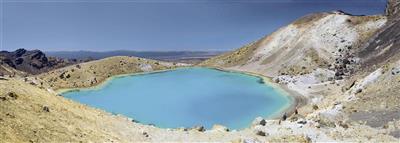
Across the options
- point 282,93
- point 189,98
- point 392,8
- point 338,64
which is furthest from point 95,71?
point 392,8

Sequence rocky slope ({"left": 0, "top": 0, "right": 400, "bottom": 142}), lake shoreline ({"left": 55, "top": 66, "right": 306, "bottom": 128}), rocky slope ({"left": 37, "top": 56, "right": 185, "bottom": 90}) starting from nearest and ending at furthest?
rocky slope ({"left": 0, "top": 0, "right": 400, "bottom": 142}) < lake shoreline ({"left": 55, "top": 66, "right": 306, "bottom": 128}) < rocky slope ({"left": 37, "top": 56, "right": 185, "bottom": 90})

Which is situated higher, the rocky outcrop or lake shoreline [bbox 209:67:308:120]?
the rocky outcrop

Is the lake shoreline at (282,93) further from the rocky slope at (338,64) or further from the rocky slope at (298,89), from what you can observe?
the rocky slope at (298,89)

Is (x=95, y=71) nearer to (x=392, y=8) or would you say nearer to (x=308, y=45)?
(x=308, y=45)

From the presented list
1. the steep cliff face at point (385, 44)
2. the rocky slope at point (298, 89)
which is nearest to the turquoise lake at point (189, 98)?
the rocky slope at point (298, 89)

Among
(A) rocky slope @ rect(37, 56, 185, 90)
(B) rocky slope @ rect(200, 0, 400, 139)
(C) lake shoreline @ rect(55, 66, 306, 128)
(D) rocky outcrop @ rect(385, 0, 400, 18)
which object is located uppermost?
(D) rocky outcrop @ rect(385, 0, 400, 18)

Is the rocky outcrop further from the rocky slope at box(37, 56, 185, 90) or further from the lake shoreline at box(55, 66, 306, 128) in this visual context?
the rocky slope at box(37, 56, 185, 90)

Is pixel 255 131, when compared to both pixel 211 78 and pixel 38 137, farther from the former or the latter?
pixel 211 78

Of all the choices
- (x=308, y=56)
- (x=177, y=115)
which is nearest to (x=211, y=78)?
(x=308, y=56)

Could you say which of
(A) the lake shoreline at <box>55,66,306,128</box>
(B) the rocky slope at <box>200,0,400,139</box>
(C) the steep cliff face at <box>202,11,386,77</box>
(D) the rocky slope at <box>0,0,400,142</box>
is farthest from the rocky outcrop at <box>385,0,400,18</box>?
(A) the lake shoreline at <box>55,66,306,128</box>
